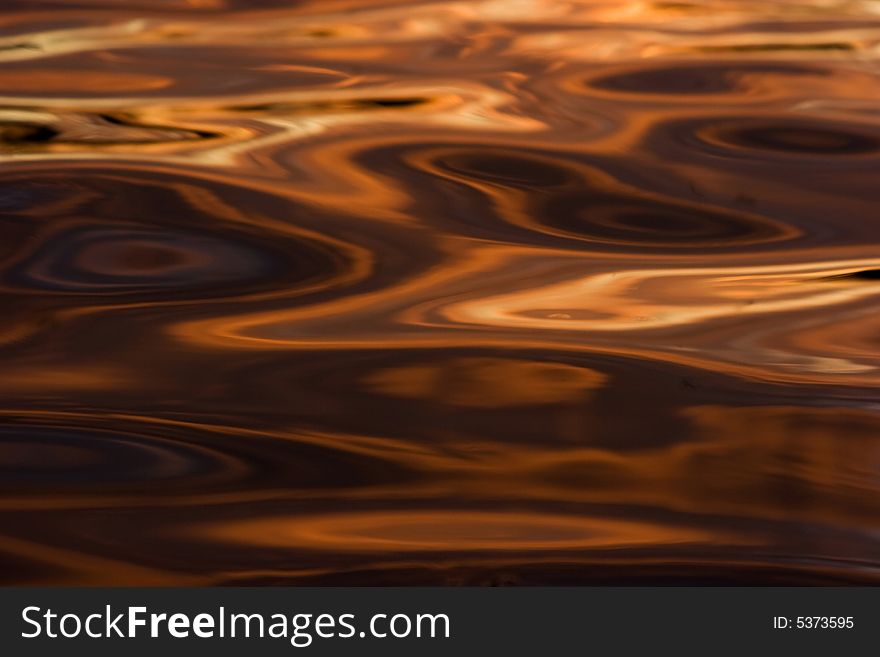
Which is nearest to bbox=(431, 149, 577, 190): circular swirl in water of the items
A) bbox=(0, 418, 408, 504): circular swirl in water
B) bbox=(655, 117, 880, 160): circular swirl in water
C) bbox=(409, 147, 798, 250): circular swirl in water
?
bbox=(409, 147, 798, 250): circular swirl in water

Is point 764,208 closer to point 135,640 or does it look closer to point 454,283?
point 454,283

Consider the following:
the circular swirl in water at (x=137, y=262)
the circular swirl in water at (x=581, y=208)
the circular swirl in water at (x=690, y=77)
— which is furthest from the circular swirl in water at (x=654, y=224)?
the circular swirl in water at (x=137, y=262)

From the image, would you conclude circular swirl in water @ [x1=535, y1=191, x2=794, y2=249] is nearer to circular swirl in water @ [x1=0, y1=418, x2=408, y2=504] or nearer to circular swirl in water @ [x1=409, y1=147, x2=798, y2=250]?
circular swirl in water @ [x1=409, y1=147, x2=798, y2=250]

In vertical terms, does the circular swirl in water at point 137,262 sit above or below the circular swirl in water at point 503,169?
below

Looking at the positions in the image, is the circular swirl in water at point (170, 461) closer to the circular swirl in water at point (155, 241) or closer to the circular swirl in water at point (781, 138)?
the circular swirl in water at point (155, 241)

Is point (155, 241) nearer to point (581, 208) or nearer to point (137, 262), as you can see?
point (137, 262)

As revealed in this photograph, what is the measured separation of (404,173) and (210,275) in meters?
0.19

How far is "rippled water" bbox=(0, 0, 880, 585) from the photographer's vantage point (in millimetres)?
703

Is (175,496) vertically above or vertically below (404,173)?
below

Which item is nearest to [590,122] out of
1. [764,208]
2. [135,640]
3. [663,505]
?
[764,208]

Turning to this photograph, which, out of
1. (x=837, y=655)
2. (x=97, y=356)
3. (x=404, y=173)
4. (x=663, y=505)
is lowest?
(x=837, y=655)

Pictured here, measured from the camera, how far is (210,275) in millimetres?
777

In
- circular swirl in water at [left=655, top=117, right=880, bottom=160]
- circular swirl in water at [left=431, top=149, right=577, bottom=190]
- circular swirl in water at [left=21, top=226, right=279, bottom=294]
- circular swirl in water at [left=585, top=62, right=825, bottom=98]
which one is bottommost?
circular swirl in water at [left=21, top=226, right=279, bottom=294]

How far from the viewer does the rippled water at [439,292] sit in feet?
2.31
